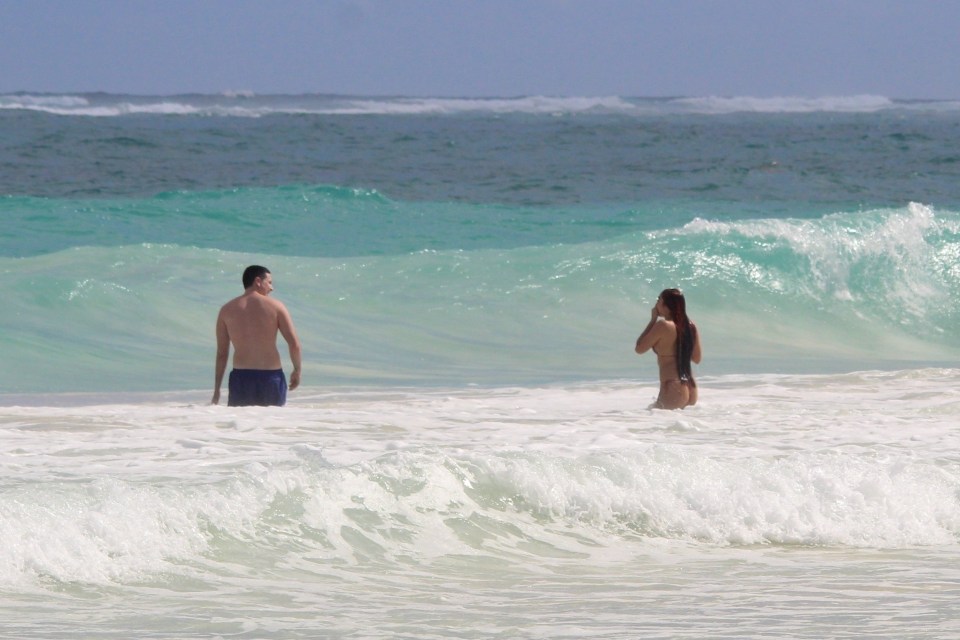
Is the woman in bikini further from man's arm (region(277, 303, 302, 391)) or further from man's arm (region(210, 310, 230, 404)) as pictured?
man's arm (region(210, 310, 230, 404))

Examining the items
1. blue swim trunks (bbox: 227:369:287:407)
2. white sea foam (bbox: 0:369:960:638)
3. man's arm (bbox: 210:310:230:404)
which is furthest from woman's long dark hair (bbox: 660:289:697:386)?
A: man's arm (bbox: 210:310:230:404)

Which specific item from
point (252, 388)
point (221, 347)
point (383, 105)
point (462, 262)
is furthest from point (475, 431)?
point (383, 105)

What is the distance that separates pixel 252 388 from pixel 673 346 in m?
2.67

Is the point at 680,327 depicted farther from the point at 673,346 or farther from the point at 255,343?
the point at 255,343

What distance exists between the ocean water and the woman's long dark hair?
1.17ft

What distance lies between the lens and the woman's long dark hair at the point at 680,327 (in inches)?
364

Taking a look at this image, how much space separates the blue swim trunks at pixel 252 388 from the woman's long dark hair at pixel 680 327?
2524 millimetres

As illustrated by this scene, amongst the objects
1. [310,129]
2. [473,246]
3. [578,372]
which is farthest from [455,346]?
[310,129]

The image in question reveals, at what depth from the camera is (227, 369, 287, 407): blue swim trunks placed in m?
8.88

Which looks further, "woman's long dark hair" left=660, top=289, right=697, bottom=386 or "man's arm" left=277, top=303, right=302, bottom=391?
"woman's long dark hair" left=660, top=289, right=697, bottom=386

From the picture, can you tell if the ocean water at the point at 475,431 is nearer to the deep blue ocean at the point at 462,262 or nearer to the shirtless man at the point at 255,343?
the deep blue ocean at the point at 462,262

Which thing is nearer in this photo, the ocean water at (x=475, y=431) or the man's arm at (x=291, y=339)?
the ocean water at (x=475, y=431)

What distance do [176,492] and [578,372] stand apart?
6404 mm

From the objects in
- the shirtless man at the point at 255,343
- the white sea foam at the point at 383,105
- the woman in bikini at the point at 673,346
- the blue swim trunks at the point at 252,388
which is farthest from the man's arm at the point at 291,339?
the white sea foam at the point at 383,105
